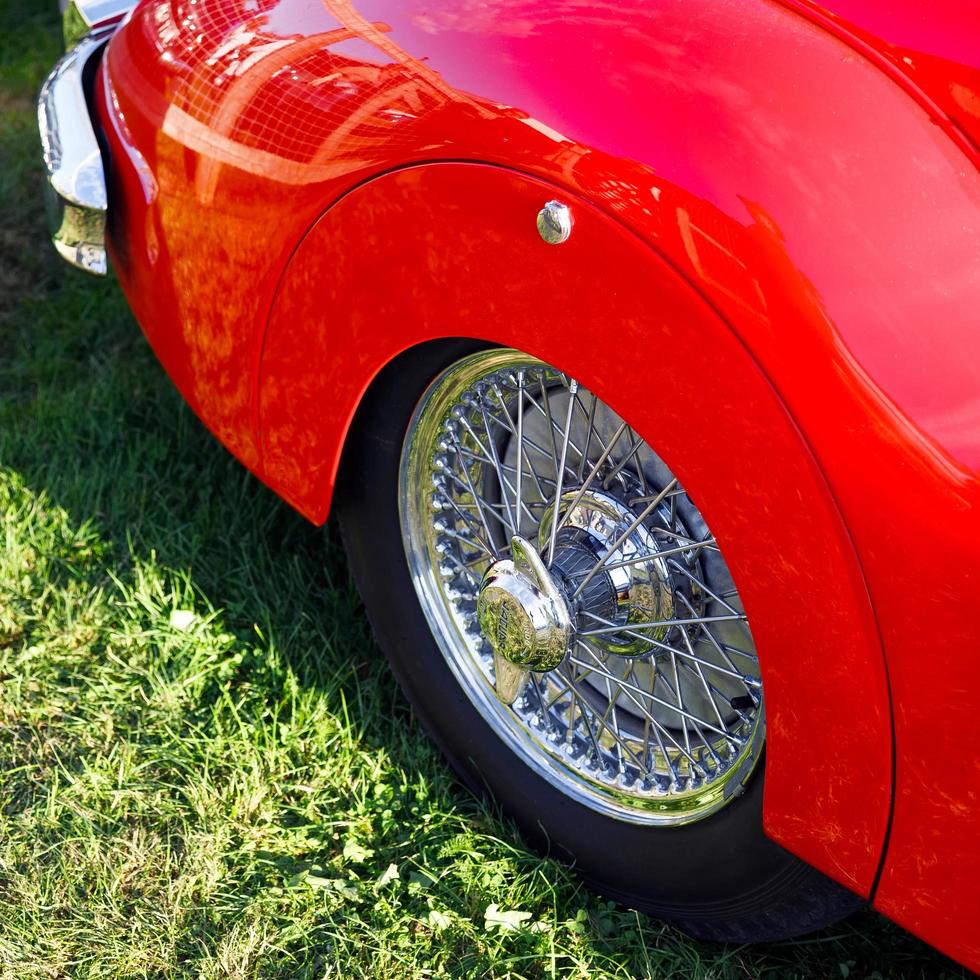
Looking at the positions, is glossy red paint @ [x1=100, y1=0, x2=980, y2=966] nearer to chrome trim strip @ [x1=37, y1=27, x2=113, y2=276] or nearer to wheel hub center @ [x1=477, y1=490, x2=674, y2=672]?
wheel hub center @ [x1=477, y1=490, x2=674, y2=672]

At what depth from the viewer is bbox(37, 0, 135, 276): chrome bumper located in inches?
85.7

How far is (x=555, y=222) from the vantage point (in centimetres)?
137

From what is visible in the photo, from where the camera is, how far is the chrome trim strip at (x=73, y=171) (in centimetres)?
218

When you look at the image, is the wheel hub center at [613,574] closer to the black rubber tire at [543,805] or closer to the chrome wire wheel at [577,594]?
the chrome wire wheel at [577,594]

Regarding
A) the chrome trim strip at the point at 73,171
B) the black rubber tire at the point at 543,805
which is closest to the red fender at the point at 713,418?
the black rubber tire at the point at 543,805

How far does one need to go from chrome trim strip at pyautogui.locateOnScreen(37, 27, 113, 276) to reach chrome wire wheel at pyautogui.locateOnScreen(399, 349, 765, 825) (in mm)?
827

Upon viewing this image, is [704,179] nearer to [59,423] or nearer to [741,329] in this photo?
[741,329]

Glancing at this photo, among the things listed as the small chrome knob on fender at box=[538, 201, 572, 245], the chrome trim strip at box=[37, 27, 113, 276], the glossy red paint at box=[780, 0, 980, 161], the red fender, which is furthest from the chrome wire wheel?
the chrome trim strip at box=[37, 27, 113, 276]

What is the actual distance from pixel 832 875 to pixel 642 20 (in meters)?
1.07

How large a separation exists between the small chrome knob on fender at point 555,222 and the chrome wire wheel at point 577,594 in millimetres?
276

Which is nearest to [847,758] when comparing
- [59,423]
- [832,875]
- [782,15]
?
[832,875]

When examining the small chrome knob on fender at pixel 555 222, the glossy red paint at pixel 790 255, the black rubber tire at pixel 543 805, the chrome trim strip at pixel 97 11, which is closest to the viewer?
the glossy red paint at pixel 790 255

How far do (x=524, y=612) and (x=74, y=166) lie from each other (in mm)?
1245

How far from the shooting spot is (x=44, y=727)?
7.37 ft
